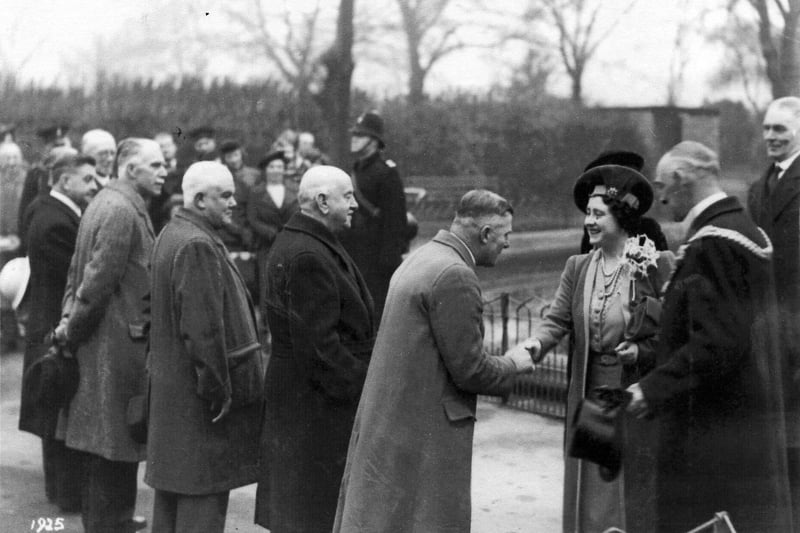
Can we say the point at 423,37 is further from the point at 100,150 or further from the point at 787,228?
the point at 787,228

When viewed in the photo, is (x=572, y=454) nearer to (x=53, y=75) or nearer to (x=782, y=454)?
(x=782, y=454)

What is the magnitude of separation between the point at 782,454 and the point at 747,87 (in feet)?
14.7

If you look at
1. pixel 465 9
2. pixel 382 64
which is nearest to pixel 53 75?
pixel 382 64

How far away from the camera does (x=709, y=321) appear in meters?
3.67

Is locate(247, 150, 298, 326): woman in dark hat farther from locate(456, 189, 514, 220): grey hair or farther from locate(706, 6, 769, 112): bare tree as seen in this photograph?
locate(456, 189, 514, 220): grey hair

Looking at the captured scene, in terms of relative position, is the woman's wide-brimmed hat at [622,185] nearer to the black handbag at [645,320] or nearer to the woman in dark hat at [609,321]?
the woman in dark hat at [609,321]

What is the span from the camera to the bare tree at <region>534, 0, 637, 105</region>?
335 inches

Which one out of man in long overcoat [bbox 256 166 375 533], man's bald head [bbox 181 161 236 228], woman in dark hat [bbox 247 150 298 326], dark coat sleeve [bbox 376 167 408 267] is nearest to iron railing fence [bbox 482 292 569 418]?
A: dark coat sleeve [bbox 376 167 408 267]

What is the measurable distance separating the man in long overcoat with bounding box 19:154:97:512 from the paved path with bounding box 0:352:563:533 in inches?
8.5

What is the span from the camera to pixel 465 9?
9500 millimetres

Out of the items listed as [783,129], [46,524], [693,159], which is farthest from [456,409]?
[46,524]

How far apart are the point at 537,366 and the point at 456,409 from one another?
14.4 feet

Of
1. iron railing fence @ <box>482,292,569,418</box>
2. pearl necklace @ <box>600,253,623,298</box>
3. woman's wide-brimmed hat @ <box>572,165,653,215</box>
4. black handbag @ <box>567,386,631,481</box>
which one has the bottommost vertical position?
iron railing fence @ <box>482,292,569,418</box>

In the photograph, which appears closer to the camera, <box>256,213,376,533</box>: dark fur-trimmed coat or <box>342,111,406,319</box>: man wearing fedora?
<box>256,213,376,533</box>: dark fur-trimmed coat
